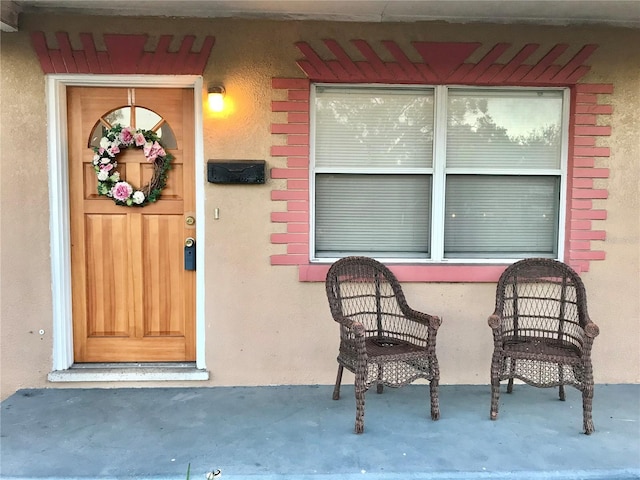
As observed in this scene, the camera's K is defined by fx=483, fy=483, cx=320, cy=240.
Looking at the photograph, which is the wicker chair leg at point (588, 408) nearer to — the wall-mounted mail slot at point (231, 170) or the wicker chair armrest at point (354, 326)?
the wicker chair armrest at point (354, 326)

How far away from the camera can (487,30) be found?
3.47 meters

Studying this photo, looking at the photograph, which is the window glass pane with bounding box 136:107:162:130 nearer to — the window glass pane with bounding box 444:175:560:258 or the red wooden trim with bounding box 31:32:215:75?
the red wooden trim with bounding box 31:32:215:75

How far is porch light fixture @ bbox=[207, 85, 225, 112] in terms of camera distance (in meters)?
3.31

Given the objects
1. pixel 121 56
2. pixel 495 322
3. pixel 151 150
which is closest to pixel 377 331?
pixel 495 322

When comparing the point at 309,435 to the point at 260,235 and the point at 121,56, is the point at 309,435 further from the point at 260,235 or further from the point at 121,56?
the point at 121,56

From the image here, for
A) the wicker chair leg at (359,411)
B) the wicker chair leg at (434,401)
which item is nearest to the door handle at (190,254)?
the wicker chair leg at (359,411)

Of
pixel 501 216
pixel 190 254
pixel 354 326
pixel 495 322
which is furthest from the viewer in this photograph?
pixel 501 216

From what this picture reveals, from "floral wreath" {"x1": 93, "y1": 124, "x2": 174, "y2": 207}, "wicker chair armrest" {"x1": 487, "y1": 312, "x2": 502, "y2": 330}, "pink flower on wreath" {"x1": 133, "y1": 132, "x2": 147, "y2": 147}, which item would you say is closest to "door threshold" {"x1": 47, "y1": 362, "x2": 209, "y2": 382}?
"floral wreath" {"x1": 93, "y1": 124, "x2": 174, "y2": 207}

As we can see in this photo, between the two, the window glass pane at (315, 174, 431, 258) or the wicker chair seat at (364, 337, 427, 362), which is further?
the window glass pane at (315, 174, 431, 258)

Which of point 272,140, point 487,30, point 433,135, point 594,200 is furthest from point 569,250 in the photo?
point 272,140

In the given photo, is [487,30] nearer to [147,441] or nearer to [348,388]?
[348,388]

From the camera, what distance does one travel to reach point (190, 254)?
3.57 meters

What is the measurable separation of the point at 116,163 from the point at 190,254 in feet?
2.78

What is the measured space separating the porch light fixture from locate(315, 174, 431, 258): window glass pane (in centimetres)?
88
